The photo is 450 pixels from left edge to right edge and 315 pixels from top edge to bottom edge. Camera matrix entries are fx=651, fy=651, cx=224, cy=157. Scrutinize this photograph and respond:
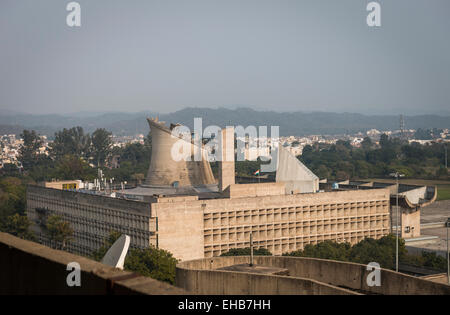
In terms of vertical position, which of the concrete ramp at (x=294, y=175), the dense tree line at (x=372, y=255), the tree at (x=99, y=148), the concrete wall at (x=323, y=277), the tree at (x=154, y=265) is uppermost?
the tree at (x=99, y=148)

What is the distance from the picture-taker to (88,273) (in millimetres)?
9141

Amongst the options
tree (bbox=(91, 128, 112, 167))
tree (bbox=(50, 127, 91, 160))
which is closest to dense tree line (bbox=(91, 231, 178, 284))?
tree (bbox=(50, 127, 91, 160))

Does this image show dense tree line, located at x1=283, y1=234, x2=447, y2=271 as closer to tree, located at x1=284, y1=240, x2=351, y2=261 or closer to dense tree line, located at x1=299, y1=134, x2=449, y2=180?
tree, located at x1=284, y1=240, x2=351, y2=261

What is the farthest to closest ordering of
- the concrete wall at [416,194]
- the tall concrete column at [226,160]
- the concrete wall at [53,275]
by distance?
1. the concrete wall at [416,194]
2. the tall concrete column at [226,160]
3. the concrete wall at [53,275]

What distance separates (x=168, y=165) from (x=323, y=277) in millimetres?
38863

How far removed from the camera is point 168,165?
5897 centimetres

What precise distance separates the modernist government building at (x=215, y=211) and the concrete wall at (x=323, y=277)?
22.8 meters

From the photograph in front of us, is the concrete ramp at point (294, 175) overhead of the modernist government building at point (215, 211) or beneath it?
overhead

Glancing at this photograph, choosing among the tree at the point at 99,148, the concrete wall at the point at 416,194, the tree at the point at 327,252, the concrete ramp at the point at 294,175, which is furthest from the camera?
the tree at the point at 99,148

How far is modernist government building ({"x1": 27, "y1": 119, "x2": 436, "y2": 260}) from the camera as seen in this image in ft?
155

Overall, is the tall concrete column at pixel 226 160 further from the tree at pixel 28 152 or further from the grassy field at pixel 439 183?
the tree at pixel 28 152

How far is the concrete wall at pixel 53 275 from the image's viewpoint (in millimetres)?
8609

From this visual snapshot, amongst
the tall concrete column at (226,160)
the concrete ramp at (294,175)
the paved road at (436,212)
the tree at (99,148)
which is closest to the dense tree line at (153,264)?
→ the tall concrete column at (226,160)

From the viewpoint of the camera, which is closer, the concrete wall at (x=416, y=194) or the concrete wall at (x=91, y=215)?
the concrete wall at (x=91, y=215)
